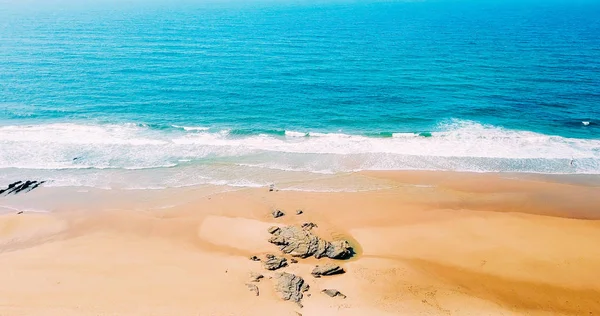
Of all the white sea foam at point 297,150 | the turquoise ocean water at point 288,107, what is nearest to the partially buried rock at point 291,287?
the turquoise ocean water at point 288,107

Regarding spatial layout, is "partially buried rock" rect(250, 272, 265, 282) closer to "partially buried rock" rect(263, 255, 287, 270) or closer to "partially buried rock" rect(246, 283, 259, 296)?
"partially buried rock" rect(246, 283, 259, 296)

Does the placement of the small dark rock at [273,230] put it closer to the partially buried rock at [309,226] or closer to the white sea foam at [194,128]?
the partially buried rock at [309,226]

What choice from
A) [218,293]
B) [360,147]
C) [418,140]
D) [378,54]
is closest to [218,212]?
[218,293]

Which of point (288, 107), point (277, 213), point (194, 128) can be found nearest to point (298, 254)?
point (277, 213)

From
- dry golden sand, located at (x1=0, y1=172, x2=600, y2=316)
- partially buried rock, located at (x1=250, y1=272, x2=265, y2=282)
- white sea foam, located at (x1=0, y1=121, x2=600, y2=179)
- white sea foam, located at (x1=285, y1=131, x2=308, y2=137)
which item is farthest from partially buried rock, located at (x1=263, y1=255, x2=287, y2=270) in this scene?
white sea foam, located at (x1=285, y1=131, x2=308, y2=137)

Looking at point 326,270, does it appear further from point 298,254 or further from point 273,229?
point 273,229
